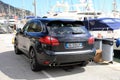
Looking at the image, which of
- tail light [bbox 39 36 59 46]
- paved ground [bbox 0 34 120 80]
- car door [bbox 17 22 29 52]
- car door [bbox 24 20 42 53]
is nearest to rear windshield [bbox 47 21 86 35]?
tail light [bbox 39 36 59 46]

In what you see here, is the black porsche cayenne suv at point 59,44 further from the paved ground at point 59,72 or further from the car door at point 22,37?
the car door at point 22,37

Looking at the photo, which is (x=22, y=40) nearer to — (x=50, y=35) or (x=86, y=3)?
(x=50, y=35)

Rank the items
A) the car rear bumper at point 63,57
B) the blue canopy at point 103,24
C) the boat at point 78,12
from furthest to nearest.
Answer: the boat at point 78,12
the blue canopy at point 103,24
the car rear bumper at point 63,57

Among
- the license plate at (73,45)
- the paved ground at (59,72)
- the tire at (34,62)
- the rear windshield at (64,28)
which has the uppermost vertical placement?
the rear windshield at (64,28)

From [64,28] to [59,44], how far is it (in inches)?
25.6

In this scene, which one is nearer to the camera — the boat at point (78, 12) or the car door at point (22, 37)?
the car door at point (22, 37)

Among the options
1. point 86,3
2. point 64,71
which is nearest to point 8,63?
point 64,71

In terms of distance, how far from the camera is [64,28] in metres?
7.88

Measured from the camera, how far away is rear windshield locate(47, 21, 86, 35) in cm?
770

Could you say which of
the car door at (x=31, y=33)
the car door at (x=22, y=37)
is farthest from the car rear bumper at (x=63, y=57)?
the car door at (x=22, y=37)

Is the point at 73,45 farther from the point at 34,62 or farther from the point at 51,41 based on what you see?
the point at 34,62

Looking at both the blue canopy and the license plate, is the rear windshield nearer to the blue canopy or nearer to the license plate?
the license plate

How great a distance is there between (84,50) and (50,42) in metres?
1.21

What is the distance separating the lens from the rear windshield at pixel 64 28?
25.3ft
